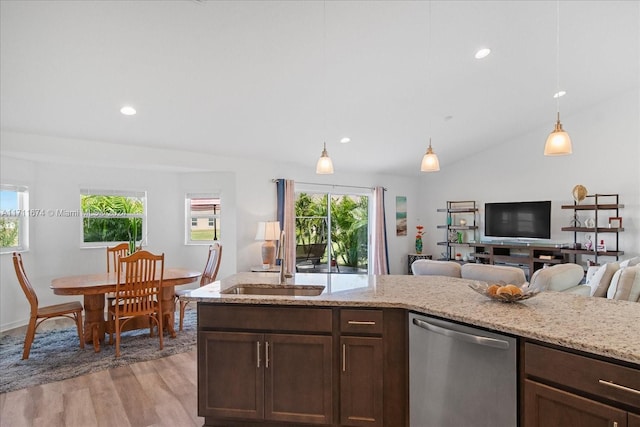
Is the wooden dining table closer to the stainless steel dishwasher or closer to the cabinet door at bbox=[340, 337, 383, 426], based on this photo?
the cabinet door at bbox=[340, 337, 383, 426]

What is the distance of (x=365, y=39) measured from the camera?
11.2 feet

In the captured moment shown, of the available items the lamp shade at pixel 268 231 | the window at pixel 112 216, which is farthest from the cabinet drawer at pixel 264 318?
the window at pixel 112 216

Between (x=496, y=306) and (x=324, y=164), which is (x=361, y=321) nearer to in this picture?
(x=496, y=306)

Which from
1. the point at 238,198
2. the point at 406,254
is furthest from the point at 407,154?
the point at 238,198

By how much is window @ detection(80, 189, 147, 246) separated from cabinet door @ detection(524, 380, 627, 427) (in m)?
5.63

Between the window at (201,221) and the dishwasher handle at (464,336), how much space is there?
15.4 feet

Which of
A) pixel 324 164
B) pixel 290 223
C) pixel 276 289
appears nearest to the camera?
pixel 276 289

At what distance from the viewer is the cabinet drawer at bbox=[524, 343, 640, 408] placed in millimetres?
1318

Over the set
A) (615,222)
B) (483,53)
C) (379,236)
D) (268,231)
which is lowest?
(379,236)

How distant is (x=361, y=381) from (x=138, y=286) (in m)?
2.62

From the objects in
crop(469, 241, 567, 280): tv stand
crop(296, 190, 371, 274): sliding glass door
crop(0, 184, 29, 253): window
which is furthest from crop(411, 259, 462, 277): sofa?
crop(0, 184, 29, 253): window

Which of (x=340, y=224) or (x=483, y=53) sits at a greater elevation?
(x=483, y=53)

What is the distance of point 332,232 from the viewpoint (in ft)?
24.1

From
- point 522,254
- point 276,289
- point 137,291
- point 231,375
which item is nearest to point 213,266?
point 137,291
